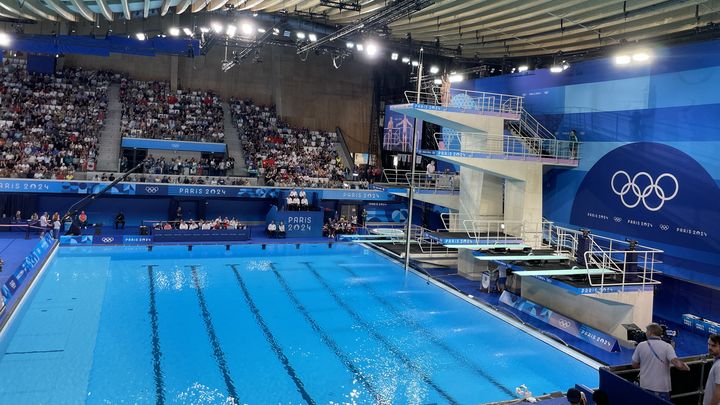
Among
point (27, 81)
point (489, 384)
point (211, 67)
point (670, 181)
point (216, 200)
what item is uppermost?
point (211, 67)

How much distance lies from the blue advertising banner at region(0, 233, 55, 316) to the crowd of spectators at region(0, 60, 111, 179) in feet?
16.8

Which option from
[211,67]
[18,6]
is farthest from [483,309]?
[211,67]

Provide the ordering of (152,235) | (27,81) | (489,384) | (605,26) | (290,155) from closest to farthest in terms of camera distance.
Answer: (489,384)
(605,26)
(152,235)
(27,81)
(290,155)

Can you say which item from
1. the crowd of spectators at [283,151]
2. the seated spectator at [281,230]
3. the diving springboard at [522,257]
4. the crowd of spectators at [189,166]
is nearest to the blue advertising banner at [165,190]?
the crowd of spectators at [283,151]

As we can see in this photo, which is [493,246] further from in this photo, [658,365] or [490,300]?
[658,365]

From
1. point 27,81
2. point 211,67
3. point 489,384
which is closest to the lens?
point 489,384

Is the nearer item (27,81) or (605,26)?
(605,26)

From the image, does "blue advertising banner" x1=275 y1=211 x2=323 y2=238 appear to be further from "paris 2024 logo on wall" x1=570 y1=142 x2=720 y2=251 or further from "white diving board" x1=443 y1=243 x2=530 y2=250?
"paris 2024 logo on wall" x1=570 y1=142 x2=720 y2=251

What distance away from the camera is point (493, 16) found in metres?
16.6

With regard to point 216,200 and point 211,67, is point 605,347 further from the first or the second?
point 211,67

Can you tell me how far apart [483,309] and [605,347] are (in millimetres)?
3248

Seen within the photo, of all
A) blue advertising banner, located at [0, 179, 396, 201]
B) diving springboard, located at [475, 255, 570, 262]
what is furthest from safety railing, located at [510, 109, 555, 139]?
blue advertising banner, located at [0, 179, 396, 201]

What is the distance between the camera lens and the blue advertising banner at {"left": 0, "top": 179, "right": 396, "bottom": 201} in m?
19.5

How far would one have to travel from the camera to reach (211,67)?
1152 inches
